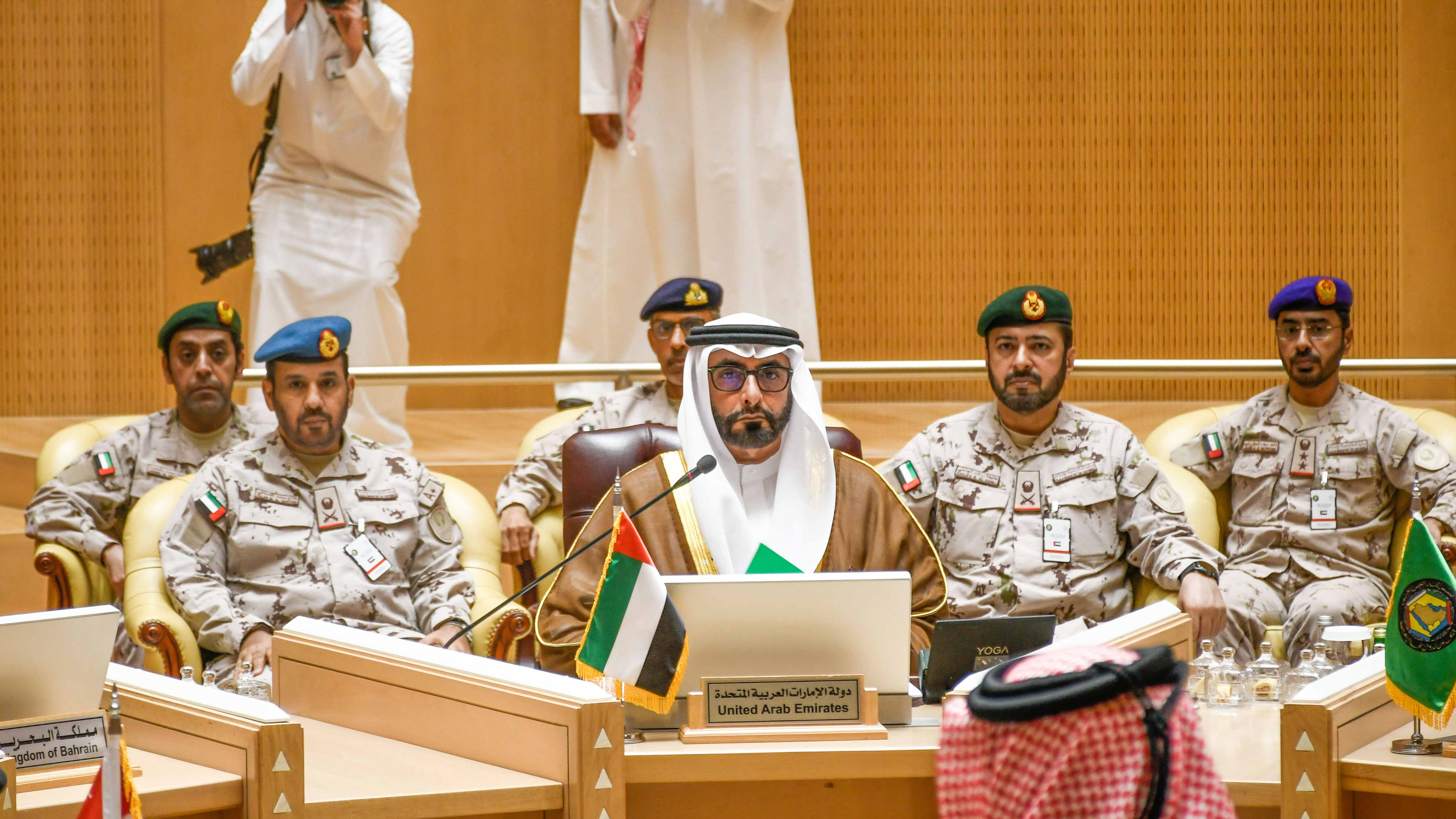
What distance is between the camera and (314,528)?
3.98m

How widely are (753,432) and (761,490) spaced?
17cm

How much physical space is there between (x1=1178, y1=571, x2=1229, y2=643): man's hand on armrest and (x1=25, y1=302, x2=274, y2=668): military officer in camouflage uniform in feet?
8.83

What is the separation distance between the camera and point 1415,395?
7227 mm

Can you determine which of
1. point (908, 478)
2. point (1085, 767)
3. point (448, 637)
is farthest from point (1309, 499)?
point (1085, 767)

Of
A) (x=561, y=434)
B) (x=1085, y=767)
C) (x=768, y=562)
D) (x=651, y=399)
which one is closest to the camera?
(x=1085, y=767)

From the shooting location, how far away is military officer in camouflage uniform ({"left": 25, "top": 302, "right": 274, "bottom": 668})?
14.6 feet

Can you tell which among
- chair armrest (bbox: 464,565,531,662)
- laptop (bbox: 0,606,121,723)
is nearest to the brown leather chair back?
chair armrest (bbox: 464,565,531,662)

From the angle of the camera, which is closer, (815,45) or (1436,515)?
(1436,515)

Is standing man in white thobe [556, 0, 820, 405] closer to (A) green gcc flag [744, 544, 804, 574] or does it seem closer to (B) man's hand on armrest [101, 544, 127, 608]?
(B) man's hand on armrest [101, 544, 127, 608]

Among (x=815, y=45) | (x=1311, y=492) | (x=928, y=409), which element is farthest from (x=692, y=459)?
(x=815, y=45)

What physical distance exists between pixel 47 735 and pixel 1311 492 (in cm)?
347

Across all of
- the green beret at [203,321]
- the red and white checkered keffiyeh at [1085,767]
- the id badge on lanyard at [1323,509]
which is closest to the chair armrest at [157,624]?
the green beret at [203,321]

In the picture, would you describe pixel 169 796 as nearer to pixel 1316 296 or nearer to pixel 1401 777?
pixel 1401 777

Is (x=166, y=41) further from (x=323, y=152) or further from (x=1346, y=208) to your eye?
(x=1346, y=208)
